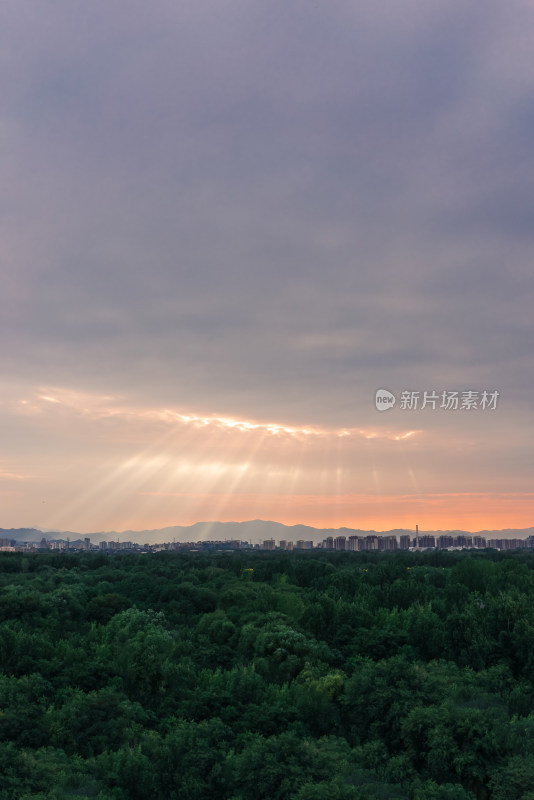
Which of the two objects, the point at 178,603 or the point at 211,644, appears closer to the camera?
the point at 211,644

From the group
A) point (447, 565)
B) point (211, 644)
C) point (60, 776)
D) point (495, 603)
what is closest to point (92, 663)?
point (211, 644)

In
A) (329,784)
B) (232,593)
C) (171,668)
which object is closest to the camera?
(329,784)

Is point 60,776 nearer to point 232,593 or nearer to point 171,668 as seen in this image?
point 171,668

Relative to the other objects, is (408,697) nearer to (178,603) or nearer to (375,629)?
(375,629)

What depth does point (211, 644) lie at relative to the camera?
76.4 m

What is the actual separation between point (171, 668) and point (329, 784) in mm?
34942

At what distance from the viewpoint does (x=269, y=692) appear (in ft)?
199

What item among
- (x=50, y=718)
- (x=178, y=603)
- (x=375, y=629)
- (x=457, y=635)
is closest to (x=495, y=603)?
(x=457, y=635)

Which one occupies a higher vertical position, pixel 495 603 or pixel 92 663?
pixel 495 603

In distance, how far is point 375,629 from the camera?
78.9 metres

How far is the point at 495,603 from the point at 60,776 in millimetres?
58948

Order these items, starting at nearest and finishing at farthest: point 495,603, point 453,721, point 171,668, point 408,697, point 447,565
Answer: point 453,721
point 408,697
point 171,668
point 495,603
point 447,565

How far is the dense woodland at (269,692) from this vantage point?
3850 centimetres

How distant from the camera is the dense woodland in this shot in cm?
3850
